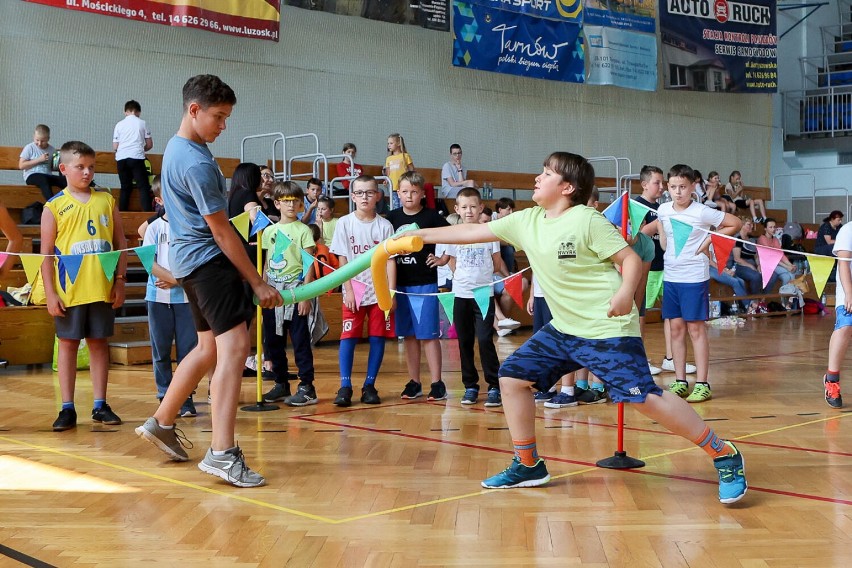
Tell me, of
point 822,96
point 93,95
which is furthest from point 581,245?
point 822,96

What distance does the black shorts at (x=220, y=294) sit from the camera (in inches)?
156

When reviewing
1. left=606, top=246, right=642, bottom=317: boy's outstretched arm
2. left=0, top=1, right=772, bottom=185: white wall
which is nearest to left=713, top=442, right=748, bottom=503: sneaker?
left=606, top=246, right=642, bottom=317: boy's outstretched arm

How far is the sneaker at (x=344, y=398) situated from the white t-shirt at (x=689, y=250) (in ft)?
7.25

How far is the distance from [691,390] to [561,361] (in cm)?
324

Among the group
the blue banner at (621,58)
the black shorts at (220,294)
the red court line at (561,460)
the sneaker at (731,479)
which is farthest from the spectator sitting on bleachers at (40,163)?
the blue banner at (621,58)

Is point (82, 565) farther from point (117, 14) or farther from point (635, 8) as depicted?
point (635, 8)

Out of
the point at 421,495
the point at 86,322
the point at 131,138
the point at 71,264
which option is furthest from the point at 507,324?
the point at 421,495

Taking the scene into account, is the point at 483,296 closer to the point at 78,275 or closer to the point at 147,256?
the point at 147,256

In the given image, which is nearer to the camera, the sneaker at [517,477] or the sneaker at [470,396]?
the sneaker at [517,477]

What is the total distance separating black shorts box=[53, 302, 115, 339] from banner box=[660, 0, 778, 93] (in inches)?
565

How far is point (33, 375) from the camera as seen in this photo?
26.0 ft

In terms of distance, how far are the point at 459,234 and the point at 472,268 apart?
2.29 metres

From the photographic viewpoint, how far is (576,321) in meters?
3.70

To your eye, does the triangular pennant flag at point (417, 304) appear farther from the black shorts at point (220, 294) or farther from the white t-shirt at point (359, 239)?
A: the black shorts at point (220, 294)
